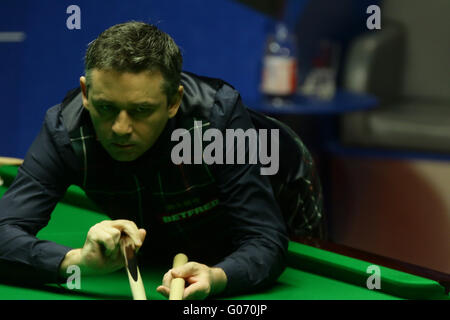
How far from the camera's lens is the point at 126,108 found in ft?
5.02

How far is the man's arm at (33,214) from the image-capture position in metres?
1.63

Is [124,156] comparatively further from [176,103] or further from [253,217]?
[253,217]

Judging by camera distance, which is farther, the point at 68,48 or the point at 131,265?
the point at 68,48

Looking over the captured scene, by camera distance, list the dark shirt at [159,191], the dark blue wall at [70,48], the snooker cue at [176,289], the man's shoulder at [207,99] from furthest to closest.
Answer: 1. the dark blue wall at [70,48]
2. the man's shoulder at [207,99]
3. the dark shirt at [159,191]
4. the snooker cue at [176,289]

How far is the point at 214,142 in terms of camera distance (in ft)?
5.69

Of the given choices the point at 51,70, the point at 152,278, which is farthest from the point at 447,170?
the point at 152,278

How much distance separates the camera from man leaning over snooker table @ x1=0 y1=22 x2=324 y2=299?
1.53m

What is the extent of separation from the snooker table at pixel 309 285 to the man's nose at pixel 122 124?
33 cm

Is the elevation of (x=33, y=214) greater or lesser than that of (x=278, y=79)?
lesser

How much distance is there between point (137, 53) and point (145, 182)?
36cm

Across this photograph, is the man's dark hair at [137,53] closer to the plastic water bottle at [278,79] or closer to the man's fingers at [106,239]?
the man's fingers at [106,239]

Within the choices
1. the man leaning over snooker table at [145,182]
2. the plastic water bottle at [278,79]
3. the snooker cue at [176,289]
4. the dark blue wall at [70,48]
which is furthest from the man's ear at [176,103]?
the plastic water bottle at [278,79]

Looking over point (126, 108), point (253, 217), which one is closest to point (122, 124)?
point (126, 108)

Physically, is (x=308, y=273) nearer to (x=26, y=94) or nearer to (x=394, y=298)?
(x=394, y=298)
